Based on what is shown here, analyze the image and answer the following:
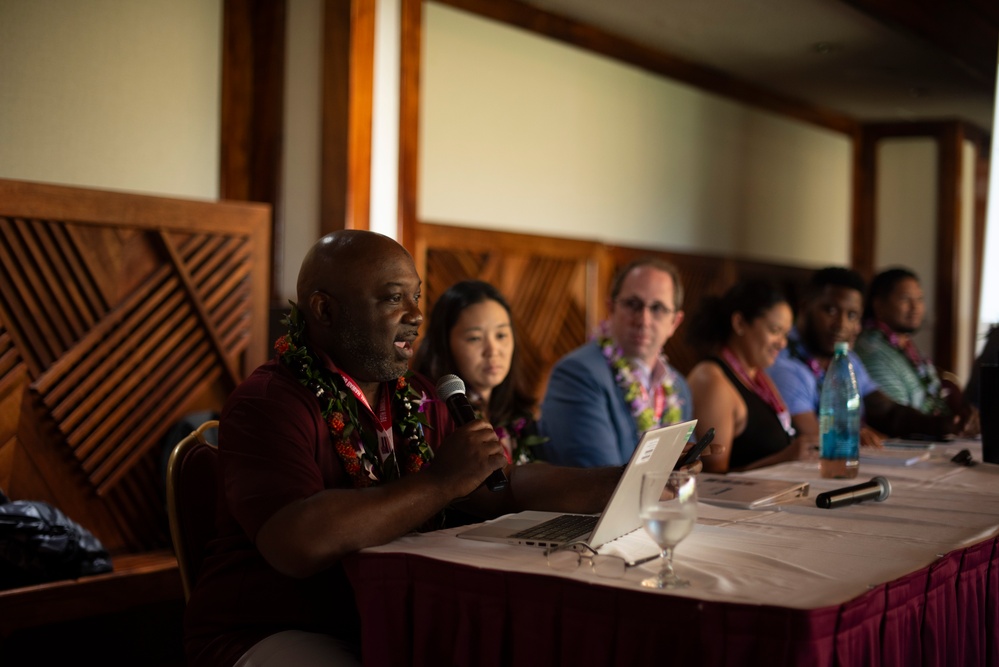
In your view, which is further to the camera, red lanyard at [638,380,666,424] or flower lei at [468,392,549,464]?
red lanyard at [638,380,666,424]

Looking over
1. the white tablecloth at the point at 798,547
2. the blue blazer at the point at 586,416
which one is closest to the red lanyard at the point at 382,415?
the white tablecloth at the point at 798,547

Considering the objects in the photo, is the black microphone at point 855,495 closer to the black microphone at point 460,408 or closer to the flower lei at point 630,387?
the black microphone at point 460,408

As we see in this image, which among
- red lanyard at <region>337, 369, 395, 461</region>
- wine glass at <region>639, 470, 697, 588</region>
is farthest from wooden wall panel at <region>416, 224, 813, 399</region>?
wine glass at <region>639, 470, 697, 588</region>

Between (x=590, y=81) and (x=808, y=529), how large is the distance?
5.21m

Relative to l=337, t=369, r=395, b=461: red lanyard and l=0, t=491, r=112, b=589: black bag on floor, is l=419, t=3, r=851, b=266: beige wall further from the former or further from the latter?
l=337, t=369, r=395, b=461: red lanyard

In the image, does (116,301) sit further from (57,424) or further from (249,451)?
(249,451)

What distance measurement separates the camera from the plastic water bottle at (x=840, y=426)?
8.81ft

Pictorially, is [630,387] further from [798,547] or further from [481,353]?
[798,547]

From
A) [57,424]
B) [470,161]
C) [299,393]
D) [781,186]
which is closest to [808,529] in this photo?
[299,393]

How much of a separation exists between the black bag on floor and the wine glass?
2589mm

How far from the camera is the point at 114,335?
13.0ft

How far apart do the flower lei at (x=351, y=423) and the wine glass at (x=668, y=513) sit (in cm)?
67

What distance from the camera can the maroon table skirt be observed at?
139cm

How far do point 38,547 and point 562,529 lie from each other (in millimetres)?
2276
